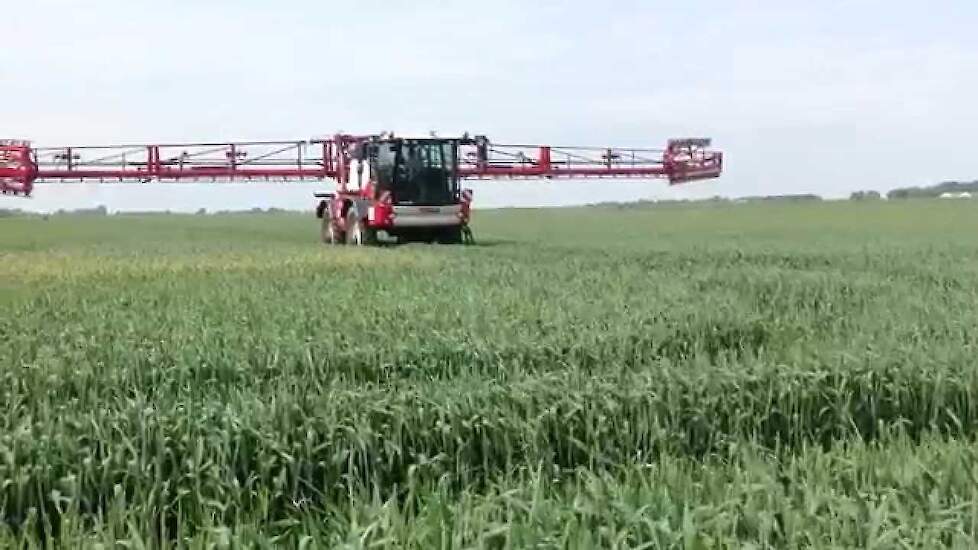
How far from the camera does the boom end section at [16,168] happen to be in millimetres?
24797

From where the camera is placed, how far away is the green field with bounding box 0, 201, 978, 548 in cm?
332

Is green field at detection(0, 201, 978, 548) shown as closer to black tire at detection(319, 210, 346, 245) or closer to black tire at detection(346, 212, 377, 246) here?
black tire at detection(346, 212, 377, 246)

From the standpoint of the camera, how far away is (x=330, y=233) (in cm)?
2609

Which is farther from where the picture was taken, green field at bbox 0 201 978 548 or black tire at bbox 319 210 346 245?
black tire at bbox 319 210 346 245

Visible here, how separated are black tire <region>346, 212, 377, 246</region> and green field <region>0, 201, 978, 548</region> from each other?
39.5ft

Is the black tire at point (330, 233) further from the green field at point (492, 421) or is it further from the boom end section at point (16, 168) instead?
the green field at point (492, 421)

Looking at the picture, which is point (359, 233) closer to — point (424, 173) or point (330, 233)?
point (424, 173)

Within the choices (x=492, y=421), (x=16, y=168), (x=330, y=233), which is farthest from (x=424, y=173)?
(x=492, y=421)

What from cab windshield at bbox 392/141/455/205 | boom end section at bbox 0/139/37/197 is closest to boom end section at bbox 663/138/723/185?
cab windshield at bbox 392/141/455/205

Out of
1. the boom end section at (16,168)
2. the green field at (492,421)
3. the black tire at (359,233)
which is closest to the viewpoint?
the green field at (492,421)

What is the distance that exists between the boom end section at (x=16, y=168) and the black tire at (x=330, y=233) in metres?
7.91

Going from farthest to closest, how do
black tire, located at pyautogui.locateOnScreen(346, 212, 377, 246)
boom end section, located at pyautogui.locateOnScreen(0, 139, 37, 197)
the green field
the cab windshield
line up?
1. boom end section, located at pyautogui.locateOnScreen(0, 139, 37, 197)
2. black tire, located at pyautogui.locateOnScreen(346, 212, 377, 246)
3. the cab windshield
4. the green field

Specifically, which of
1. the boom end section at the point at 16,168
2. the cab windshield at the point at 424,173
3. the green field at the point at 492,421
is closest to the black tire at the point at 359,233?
the cab windshield at the point at 424,173

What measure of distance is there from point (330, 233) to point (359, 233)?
340 centimetres
